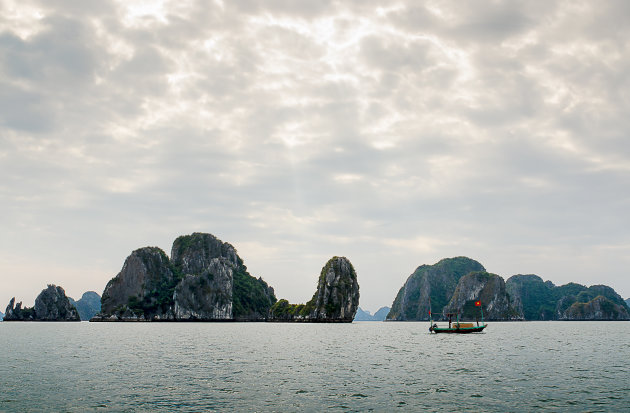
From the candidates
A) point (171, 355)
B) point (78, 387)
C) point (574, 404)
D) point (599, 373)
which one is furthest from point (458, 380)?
point (171, 355)

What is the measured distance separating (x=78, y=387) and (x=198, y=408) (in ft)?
54.7

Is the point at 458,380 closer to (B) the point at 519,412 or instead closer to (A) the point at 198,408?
(B) the point at 519,412

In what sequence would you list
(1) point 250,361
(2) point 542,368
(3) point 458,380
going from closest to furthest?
(3) point 458,380, (2) point 542,368, (1) point 250,361

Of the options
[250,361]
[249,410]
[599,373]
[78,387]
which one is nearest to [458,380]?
[599,373]

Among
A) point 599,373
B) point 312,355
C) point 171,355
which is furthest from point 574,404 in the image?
point 171,355

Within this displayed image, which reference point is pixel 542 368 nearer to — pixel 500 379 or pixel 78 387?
pixel 500 379

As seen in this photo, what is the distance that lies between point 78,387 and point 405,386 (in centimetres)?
3123

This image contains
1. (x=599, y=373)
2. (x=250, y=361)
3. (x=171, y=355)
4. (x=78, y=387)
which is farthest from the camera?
(x=171, y=355)

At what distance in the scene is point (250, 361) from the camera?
67.5m

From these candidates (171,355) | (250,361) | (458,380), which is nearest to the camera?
(458,380)

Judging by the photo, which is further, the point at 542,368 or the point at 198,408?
the point at 542,368

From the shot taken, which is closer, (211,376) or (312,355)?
(211,376)

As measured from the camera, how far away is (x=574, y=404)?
35938 mm

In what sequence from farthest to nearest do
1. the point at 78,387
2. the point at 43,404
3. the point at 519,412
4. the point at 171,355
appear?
the point at 171,355, the point at 78,387, the point at 43,404, the point at 519,412
